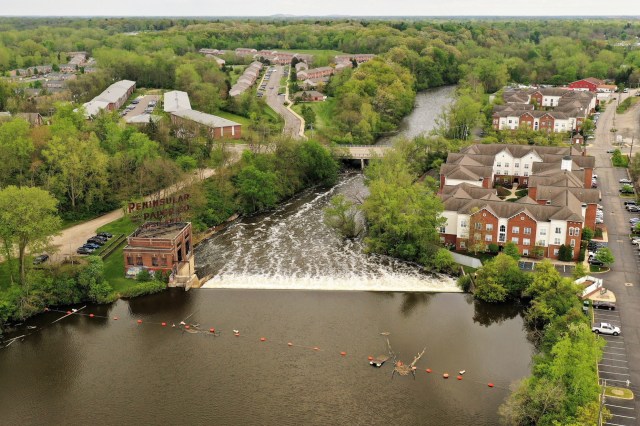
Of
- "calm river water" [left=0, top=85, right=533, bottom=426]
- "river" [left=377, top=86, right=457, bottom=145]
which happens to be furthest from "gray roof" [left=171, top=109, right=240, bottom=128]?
"calm river water" [left=0, top=85, right=533, bottom=426]

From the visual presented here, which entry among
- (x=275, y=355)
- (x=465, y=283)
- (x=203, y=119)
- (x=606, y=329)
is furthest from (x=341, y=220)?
(x=203, y=119)

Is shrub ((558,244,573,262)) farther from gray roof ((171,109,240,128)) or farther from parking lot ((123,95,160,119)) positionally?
parking lot ((123,95,160,119))

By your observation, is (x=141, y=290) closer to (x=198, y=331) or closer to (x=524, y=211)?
(x=198, y=331)

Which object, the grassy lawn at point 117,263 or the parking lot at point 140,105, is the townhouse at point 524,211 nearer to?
the grassy lawn at point 117,263

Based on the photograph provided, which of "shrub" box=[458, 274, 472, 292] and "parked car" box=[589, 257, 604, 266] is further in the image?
"parked car" box=[589, 257, 604, 266]

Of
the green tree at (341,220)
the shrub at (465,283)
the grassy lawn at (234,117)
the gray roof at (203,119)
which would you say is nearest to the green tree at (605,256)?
the shrub at (465,283)

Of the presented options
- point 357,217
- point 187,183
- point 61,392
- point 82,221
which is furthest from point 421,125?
point 61,392
